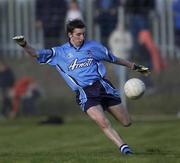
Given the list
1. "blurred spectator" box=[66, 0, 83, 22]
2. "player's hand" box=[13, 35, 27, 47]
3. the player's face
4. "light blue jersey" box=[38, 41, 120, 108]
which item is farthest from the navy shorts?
"blurred spectator" box=[66, 0, 83, 22]

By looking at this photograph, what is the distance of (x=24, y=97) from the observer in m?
25.7

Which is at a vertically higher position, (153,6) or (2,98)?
(153,6)

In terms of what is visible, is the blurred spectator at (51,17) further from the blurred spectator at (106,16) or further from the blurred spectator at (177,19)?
the blurred spectator at (177,19)

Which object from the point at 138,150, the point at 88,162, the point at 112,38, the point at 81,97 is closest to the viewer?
the point at 88,162

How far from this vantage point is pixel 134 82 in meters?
14.1

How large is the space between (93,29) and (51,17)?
1.23 metres

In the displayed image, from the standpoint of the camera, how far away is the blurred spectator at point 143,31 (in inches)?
1016

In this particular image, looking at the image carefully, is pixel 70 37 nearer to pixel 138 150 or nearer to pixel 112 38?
pixel 138 150

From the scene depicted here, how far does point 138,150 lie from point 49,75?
12.0 meters

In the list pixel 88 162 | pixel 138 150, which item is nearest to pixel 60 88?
pixel 138 150

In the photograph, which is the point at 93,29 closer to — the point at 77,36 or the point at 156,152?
the point at 156,152

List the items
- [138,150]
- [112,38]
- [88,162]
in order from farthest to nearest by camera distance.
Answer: [112,38]
[138,150]
[88,162]

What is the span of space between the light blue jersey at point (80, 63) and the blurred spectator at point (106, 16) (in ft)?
38.2

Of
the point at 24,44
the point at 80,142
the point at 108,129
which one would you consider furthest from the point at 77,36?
the point at 80,142
